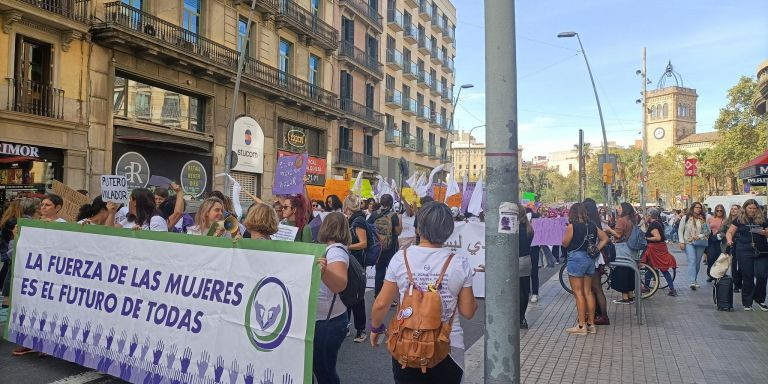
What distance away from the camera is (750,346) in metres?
6.41

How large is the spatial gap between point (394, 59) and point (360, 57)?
6808 mm

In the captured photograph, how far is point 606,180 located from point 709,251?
1467cm

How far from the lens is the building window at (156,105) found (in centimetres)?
1878

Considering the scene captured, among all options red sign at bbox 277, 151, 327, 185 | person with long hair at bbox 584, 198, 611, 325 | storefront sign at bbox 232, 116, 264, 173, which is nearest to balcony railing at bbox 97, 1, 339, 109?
storefront sign at bbox 232, 116, 264, 173

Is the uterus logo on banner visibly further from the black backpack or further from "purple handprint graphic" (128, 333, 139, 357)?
"purple handprint graphic" (128, 333, 139, 357)

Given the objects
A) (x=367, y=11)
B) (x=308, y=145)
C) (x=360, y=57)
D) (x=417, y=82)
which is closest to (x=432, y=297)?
(x=308, y=145)

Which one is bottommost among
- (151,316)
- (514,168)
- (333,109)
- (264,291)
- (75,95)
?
(151,316)

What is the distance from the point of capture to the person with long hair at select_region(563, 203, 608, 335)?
23.5ft

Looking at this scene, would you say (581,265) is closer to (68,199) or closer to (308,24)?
(68,199)

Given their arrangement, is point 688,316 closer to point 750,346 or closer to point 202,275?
point 750,346

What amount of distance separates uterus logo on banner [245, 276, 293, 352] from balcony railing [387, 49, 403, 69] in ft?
127

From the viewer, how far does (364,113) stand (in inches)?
1423

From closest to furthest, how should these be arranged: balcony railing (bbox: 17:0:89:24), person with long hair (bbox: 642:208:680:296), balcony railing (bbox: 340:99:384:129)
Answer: person with long hair (bbox: 642:208:680:296), balcony railing (bbox: 17:0:89:24), balcony railing (bbox: 340:99:384:129)

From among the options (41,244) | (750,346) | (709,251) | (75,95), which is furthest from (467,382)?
(75,95)
